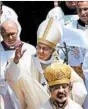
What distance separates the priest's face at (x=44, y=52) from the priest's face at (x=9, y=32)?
1.56ft

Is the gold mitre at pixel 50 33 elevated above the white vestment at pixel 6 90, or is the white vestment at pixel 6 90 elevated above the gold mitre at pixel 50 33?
the gold mitre at pixel 50 33

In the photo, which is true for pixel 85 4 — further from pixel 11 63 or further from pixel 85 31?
pixel 11 63

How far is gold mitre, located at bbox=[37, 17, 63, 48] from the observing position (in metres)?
4.98

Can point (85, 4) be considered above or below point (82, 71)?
above

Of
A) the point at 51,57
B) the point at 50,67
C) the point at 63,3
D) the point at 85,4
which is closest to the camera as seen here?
the point at 50,67

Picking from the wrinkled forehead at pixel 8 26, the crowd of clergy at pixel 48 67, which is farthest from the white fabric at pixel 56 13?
the wrinkled forehead at pixel 8 26

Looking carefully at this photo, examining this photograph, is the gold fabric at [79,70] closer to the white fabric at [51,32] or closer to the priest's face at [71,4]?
the white fabric at [51,32]

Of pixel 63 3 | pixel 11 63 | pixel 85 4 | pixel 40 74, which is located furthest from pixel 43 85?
pixel 63 3

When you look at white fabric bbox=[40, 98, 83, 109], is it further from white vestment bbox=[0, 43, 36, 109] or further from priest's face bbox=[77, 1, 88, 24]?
priest's face bbox=[77, 1, 88, 24]

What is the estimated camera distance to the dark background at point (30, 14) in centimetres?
642

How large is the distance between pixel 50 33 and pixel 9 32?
41 cm

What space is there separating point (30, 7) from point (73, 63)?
139 cm

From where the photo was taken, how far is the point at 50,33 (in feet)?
16.7

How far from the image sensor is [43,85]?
16.0 ft
